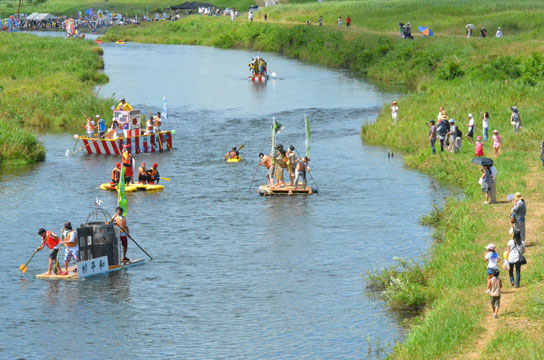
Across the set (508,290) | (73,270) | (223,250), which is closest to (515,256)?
(508,290)

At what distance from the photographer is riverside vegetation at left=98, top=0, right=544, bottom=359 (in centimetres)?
2192

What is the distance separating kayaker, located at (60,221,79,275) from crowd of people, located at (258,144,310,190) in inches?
486

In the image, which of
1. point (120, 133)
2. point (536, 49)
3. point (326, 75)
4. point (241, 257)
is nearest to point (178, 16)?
point (326, 75)

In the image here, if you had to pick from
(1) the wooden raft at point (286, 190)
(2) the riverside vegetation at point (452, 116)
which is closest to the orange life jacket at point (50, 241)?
(2) the riverside vegetation at point (452, 116)

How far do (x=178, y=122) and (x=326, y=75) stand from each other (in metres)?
28.6

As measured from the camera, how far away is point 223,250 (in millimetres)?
32531

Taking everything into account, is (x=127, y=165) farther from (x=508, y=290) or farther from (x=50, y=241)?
(x=508, y=290)

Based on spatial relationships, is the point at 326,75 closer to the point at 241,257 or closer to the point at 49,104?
the point at 49,104

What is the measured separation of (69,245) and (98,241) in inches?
36.4

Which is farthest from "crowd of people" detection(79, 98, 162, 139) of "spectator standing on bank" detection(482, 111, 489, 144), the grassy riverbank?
"spectator standing on bank" detection(482, 111, 489, 144)

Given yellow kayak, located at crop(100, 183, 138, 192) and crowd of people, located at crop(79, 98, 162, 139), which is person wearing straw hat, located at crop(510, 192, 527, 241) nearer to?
yellow kayak, located at crop(100, 183, 138, 192)

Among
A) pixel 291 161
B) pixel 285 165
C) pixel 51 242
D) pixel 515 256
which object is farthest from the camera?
pixel 285 165

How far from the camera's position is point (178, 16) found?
156 meters

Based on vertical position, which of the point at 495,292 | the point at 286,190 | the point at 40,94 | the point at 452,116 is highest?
the point at 40,94
